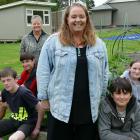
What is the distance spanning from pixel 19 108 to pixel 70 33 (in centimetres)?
138

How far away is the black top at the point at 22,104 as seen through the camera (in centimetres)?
405

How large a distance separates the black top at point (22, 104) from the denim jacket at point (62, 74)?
3.10ft

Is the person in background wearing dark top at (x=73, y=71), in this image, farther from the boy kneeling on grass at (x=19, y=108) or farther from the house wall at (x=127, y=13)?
the house wall at (x=127, y=13)

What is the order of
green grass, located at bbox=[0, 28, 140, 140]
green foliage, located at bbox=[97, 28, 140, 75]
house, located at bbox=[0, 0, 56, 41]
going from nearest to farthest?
green foliage, located at bbox=[97, 28, 140, 75] → green grass, located at bbox=[0, 28, 140, 140] → house, located at bbox=[0, 0, 56, 41]

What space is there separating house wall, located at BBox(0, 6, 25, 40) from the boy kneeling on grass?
22.7m

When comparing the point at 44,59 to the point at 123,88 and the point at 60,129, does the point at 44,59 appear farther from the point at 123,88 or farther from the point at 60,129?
the point at 123,88

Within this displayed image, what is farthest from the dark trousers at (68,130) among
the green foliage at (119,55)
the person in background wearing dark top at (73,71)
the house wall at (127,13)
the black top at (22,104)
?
the house wall at (127,13)

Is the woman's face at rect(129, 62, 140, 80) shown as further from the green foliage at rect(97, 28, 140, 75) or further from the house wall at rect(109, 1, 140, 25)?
the house wall at rect(109, 1, 140, 25)

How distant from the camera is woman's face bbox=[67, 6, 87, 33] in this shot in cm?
298

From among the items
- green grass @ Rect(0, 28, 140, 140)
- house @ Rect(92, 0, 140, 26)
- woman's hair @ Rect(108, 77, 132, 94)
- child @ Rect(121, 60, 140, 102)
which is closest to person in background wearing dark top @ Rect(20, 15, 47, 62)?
green grass @ Rect(0, 28, 140, 140)

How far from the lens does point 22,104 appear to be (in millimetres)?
4055

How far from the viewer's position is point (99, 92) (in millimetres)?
3156

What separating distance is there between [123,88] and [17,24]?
79.3ft

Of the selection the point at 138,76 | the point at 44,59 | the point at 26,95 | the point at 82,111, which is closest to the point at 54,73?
the point at 44,59
